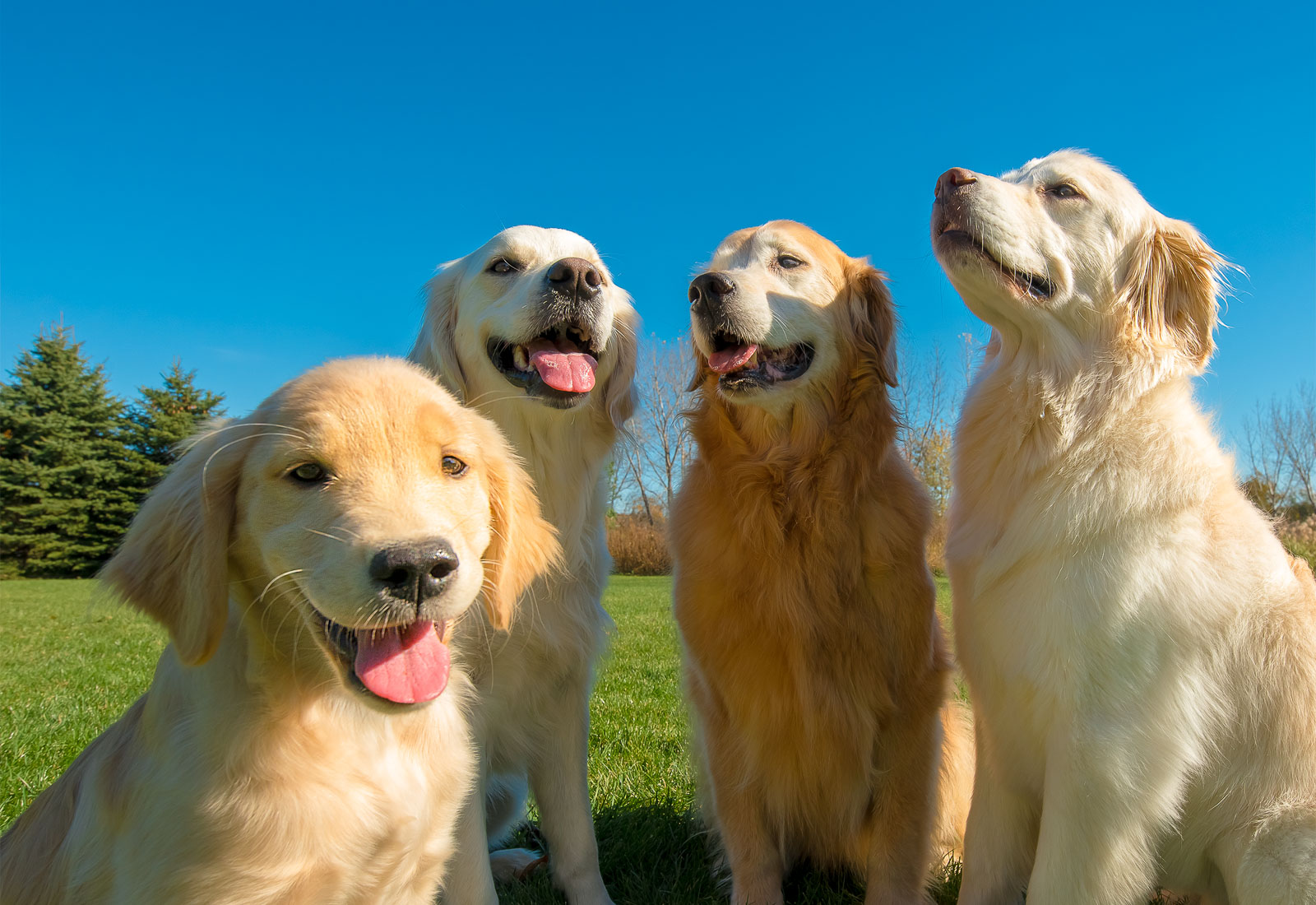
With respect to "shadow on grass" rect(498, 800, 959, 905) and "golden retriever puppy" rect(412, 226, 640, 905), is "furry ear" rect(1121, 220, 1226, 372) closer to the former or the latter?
"golden retriever puppy" rect(412, 226, 640, 905)

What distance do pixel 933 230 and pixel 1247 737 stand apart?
5.74ft

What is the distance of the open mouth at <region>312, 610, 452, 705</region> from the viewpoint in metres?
1.81

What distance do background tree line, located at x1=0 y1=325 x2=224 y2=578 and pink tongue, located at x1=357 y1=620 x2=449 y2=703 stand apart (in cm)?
3348

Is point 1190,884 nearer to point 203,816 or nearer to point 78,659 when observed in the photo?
point 203,816

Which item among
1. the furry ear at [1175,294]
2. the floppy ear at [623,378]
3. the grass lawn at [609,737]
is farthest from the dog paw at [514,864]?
the furry ear at [1175,294]

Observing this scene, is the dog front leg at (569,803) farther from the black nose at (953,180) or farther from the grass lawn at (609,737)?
the black nose at (953,180)

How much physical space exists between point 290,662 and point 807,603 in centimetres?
167

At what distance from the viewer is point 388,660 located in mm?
1835

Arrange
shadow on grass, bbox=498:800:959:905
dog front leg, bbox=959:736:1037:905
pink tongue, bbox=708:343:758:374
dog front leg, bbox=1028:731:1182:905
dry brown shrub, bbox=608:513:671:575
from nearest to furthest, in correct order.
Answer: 1. dog front leg, bbox=1028:731:1182:905
2. dog front leg, bbox=959:736:1037:905
3. shadow on grass, bbox=498:800:959:905
4. pink tongue, bbox=708:343:758:374
5. dry brown shrub, bbox=608:513:671:575

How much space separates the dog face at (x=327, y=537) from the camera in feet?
5.64

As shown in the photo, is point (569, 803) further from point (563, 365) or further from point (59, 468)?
point (59, 468)

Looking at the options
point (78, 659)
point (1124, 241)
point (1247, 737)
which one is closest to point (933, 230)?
point (1124, 241)

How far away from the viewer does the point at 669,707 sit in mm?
6547

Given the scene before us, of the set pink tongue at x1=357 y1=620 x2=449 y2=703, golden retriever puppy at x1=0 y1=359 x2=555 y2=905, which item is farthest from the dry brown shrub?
pink tongue at x1=357 y1=620 x2=449 y2=703
